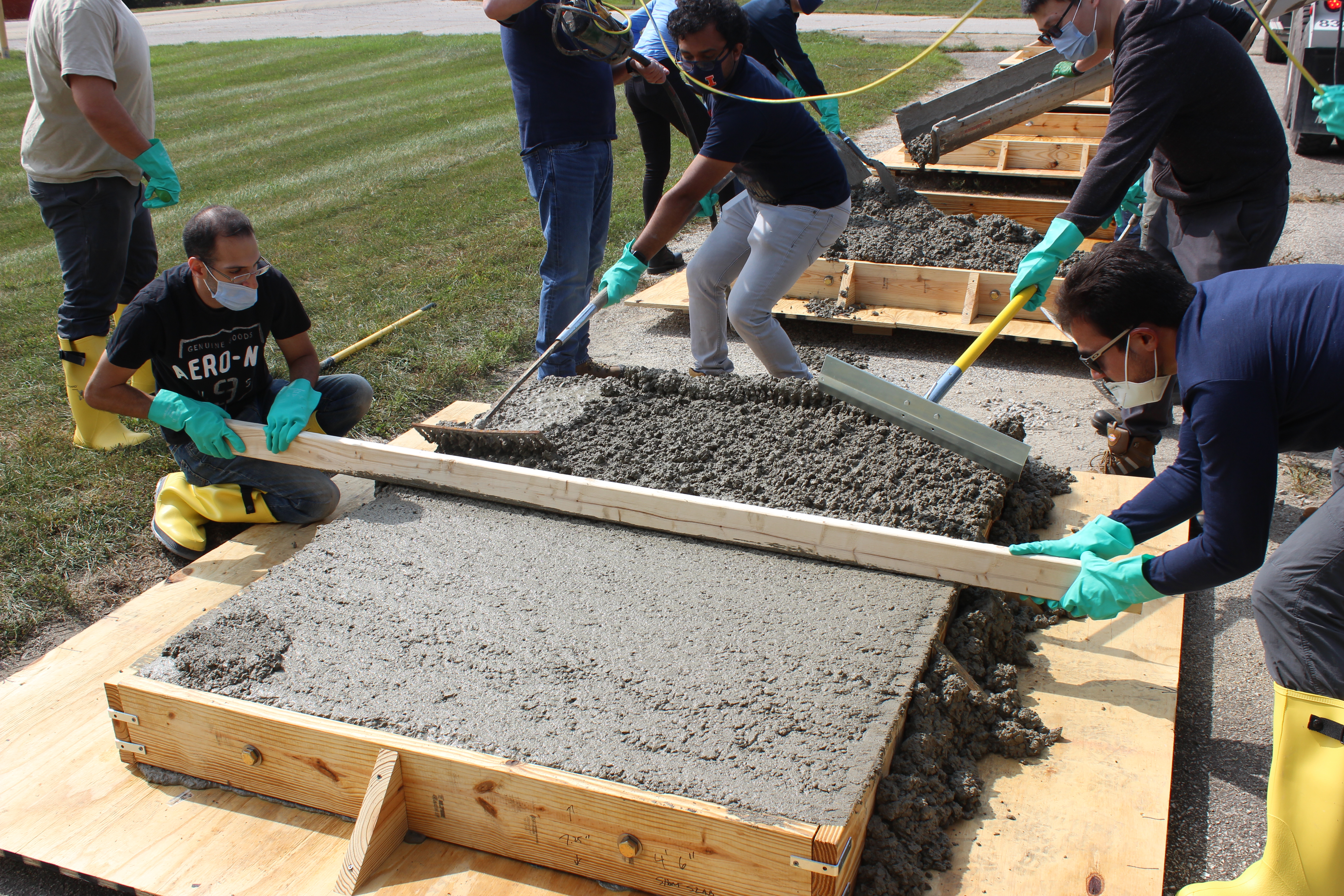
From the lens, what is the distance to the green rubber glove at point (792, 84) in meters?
6.05

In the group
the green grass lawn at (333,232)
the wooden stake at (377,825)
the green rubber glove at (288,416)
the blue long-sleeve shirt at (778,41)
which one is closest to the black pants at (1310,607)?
the wooden stake at (377,825)

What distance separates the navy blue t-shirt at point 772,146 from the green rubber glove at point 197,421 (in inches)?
82.3

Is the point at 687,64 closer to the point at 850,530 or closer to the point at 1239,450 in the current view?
the point at 850,530

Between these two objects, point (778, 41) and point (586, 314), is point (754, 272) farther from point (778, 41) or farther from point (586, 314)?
point (778, 41)

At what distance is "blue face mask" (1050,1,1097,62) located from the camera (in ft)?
10.4

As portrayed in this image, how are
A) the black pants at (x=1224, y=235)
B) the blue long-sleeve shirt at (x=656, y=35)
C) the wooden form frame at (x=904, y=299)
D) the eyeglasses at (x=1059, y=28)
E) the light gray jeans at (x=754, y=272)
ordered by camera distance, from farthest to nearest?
1. the blue long-sleeve shirt at (x=656, y=35)
2. the wooden form frame at (x=904, y=299)
3. the light gray jeans at (x=754, y=272)
4. the black pants at (x=1224, y=235)
5. the eyeglasses at (x=1059, y=28)

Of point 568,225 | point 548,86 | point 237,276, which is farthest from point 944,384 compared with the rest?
Answer: point 237,276

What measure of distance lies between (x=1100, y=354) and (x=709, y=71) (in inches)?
80.1

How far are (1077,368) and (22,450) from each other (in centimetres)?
530

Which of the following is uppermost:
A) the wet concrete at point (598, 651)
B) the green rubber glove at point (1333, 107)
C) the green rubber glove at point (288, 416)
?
the green rubber glove at point (1333, 107)

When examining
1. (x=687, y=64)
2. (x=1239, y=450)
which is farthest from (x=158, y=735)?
(x=687, y=64)

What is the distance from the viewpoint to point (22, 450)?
13.8 feet

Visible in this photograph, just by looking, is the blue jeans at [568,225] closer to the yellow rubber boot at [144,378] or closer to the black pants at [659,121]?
the black pants at [659,121]

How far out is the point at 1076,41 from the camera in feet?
10.6
